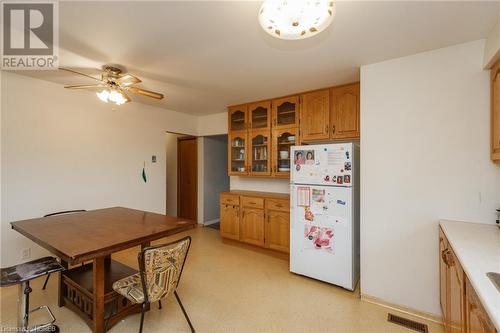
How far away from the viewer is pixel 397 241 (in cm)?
223

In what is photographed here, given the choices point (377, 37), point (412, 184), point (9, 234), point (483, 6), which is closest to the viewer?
point (483, 6)

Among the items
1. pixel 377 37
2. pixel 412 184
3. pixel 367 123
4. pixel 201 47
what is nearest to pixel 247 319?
pixel 412 184

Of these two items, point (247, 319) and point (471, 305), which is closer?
point (471, 305)

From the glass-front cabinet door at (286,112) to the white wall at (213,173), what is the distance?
2.12 metres

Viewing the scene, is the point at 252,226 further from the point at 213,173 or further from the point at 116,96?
the point at 116,96

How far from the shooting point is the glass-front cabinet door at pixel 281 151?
3.54 meters

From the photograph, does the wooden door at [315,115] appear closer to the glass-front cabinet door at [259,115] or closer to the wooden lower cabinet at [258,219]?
the glass-front cabinet door at [259,115]

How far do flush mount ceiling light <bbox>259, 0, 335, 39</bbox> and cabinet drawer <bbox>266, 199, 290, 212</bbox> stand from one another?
2.34 m

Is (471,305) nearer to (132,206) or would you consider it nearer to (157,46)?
(157,46)

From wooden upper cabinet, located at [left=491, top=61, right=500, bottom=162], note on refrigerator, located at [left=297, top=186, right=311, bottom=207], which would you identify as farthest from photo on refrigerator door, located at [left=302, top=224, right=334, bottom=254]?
wooden upper cabinet, located at [left=491, top=61, right=500, bottom=162]

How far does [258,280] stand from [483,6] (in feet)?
10.1

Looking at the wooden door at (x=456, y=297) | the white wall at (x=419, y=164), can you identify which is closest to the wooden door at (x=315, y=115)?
the white wall at (x=419, y=164)

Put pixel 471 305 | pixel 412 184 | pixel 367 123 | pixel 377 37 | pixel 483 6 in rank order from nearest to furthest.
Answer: pixel 471 305 → pixel 483 6 → pixel 377 37 → pixel 412 184 → pixel 367 123

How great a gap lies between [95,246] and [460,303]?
89.4 inches
